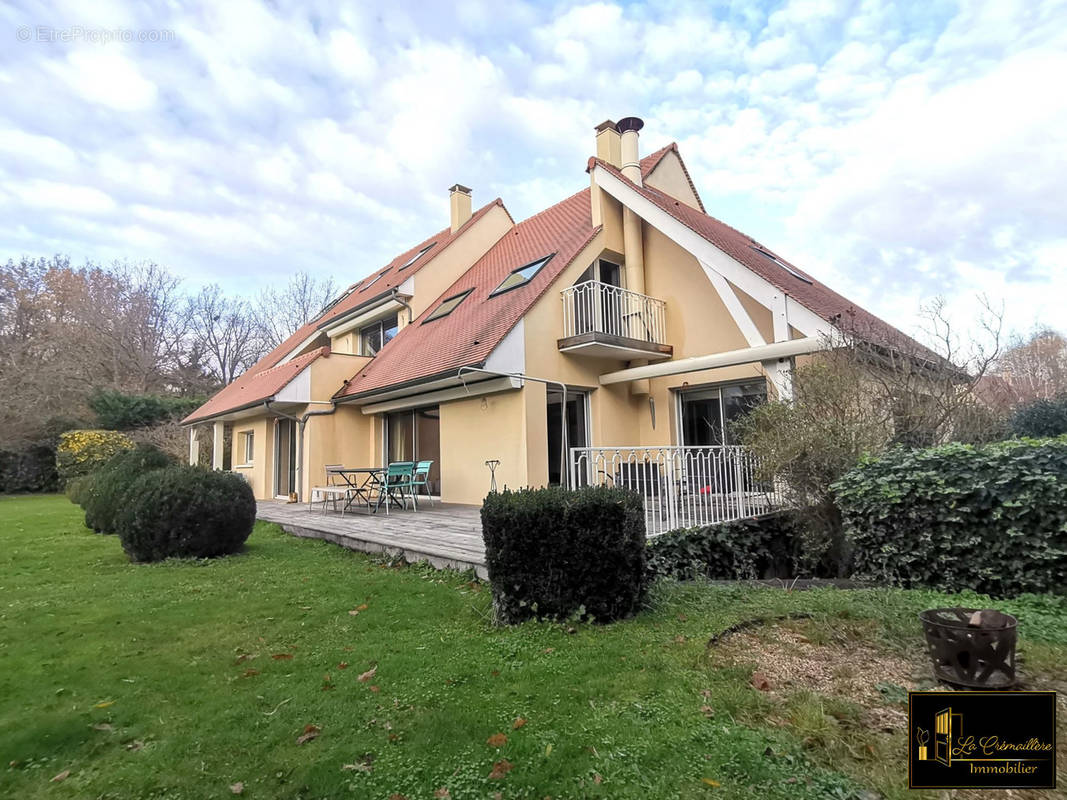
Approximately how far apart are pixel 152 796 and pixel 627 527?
3255 millimetres

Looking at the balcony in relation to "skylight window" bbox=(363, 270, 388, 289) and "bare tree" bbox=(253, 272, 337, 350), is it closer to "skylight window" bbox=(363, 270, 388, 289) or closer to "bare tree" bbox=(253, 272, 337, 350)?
"skylight window" bbox=(363, 270, 388, 289)

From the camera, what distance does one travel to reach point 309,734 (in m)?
2.69

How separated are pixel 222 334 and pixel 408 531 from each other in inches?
1257

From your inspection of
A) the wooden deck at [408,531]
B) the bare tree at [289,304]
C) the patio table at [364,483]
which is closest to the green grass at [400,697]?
the wooden deck at [408,531]

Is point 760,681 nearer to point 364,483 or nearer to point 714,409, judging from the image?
point 714,409

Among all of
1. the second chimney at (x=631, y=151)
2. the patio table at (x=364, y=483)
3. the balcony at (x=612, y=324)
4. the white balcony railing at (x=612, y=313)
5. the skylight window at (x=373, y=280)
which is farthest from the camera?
the skylight window at (x=373, y=280)

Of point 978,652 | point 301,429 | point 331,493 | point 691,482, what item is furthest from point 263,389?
point 978,652

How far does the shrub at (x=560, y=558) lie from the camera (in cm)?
430

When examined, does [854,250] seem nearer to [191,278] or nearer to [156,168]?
[156,168]

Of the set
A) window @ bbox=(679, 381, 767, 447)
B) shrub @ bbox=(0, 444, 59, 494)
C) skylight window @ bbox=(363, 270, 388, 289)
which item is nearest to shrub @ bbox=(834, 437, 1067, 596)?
window @ bbox=(679, 381, 767, 447)

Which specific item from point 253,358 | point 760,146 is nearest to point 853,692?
point 760,146

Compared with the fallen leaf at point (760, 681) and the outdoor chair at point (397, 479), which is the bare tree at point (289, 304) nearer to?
the outdoor chair at point (397, 479)

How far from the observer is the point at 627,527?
438 centimetres

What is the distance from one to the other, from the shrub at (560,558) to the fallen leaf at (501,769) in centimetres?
191
